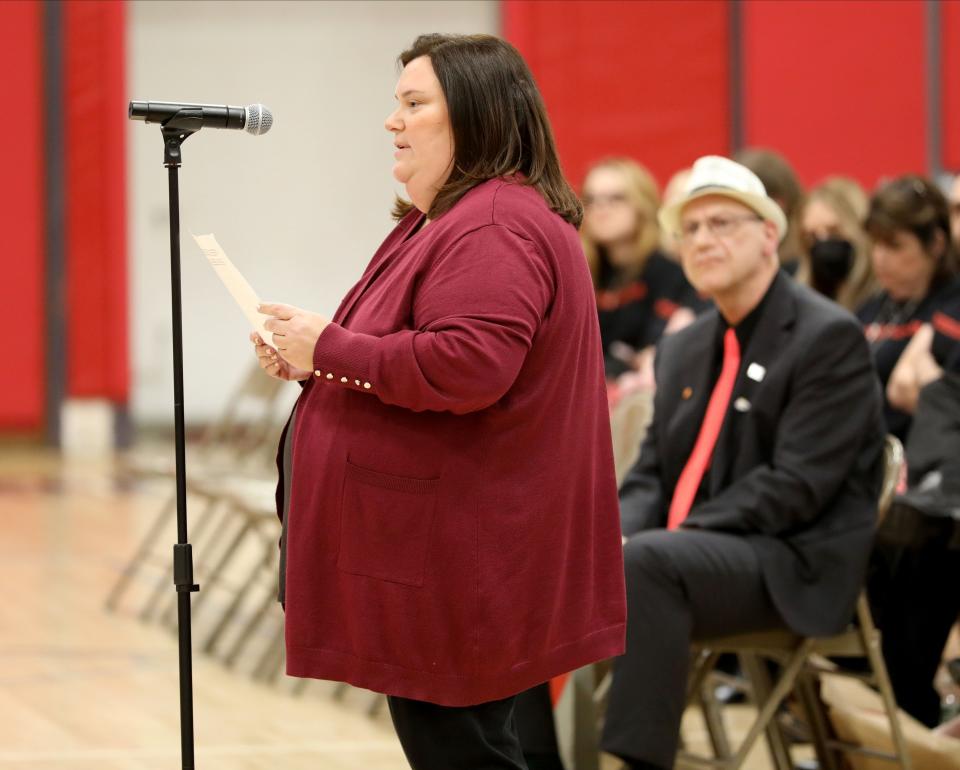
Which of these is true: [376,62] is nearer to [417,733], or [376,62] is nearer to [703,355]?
[703,355]

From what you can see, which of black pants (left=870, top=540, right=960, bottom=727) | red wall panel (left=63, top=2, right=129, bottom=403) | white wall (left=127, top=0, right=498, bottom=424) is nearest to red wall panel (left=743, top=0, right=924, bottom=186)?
white wall (left=127, top=0, right=498, bottom=424)

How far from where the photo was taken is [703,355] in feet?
12.0

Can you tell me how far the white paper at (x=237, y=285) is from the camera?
236 centimetres

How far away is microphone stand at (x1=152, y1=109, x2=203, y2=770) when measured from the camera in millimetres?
2438

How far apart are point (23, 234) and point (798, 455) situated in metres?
8.66

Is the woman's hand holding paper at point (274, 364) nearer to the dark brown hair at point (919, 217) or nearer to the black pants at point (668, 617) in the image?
the black pants at point (668, 617)

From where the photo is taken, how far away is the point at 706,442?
3564 millimetres

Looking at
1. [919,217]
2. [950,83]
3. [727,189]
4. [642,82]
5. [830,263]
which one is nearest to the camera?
[727,189]

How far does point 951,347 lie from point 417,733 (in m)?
2.54

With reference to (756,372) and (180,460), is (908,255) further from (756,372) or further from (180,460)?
(180,460)

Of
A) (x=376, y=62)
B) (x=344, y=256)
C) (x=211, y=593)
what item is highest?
(x=376, y=62)

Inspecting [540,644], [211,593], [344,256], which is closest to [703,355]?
[540,644]

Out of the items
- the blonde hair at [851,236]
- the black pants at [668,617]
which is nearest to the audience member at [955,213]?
the blonde hair at [851,236]

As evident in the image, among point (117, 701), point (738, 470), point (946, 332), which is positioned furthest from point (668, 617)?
point (117, 701)
